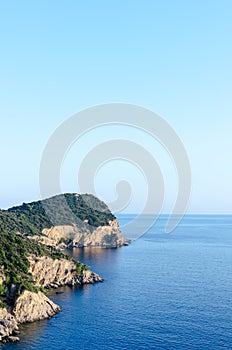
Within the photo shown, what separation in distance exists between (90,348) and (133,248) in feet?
403

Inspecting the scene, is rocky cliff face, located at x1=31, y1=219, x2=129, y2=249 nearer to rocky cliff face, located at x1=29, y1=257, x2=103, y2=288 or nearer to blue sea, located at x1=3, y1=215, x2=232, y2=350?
blue sea, located at x1=3, y1=215, x2=232, y2=350

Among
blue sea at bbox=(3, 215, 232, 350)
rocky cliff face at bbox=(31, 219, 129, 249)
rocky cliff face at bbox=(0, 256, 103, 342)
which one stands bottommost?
blue sea at bbox=(3, 215, 232, 350)

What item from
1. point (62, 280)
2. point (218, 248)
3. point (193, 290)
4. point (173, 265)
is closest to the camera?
point (193, 290)

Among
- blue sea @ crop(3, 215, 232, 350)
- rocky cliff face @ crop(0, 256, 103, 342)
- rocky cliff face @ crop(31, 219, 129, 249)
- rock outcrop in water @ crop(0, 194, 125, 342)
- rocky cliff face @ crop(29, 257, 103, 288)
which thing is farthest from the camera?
rocky cliff face @ crop(31, 219, 129, 249)

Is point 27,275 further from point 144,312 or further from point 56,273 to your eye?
point 144,312

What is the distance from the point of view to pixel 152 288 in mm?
104875

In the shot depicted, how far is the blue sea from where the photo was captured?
68.9 metres

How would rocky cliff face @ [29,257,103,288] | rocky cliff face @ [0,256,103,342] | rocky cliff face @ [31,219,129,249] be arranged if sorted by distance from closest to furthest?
rocky cliff face @ [0,256,103,342] → rocky cliff face @ [29,257,103,288] → rocky cliff face @ [31,219,129,249]

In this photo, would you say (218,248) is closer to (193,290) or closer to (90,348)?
(193,290)

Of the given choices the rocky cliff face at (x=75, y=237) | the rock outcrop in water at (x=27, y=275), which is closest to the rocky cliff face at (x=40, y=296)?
the rock outcrop in water at (x=27, y=275)

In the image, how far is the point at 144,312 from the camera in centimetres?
8375

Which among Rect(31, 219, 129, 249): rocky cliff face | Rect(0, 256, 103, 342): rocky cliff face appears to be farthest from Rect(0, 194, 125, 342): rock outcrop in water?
Rect(31, 219, 129, 249): rocky cliff face

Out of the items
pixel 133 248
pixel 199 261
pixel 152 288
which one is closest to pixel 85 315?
pixel 152 288

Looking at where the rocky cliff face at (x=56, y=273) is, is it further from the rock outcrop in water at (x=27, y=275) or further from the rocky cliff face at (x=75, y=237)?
the rocky cliff face at (x=75, y=237)
